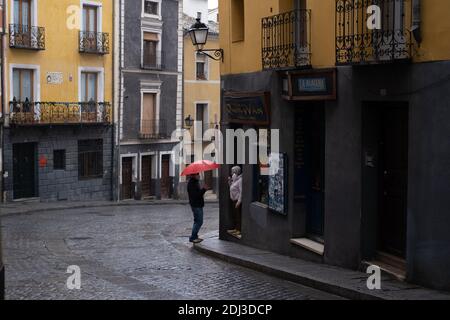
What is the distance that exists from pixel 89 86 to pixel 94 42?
2.04m

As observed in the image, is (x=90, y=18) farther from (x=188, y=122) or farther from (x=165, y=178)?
(x=165, y=178)

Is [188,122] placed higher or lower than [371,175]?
higher

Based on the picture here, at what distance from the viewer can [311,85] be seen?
44.3ft

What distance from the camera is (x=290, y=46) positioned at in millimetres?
14242

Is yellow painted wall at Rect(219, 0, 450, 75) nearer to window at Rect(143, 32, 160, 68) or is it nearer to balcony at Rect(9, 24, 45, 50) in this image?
balcony at Rect(9, 24, 45, 50)

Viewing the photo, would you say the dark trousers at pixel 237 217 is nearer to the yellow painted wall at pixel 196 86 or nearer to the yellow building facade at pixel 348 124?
the yellow building facade at pixel 348 124

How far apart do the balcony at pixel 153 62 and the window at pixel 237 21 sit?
22754mm

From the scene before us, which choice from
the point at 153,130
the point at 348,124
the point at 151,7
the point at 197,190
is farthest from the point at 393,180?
the point at 151,7

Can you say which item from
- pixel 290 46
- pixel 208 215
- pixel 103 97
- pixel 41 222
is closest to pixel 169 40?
pixel 103 97

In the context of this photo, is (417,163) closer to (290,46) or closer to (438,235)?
(438,235)

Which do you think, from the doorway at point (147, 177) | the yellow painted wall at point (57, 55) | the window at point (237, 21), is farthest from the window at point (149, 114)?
the window at point (237, 21)

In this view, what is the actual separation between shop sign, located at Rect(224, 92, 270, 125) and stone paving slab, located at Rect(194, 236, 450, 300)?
2624 mm

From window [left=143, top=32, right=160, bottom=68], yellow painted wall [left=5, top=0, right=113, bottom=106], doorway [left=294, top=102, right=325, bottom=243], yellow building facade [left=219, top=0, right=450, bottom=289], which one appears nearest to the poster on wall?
yellow building facade [left=219, top=0, right=450, bottom=289]

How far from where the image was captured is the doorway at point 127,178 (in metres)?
39.3
